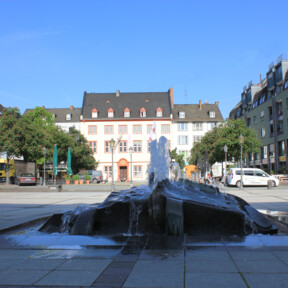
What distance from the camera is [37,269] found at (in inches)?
156

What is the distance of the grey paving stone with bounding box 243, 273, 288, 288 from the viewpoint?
3.29 metres

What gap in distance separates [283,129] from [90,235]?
47812 millimetres

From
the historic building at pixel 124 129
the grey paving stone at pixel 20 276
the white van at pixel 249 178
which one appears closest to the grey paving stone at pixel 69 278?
the grey paving stone at pixel 20 276

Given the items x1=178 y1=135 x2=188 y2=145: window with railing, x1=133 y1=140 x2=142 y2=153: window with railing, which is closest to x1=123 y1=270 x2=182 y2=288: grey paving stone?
x1=133 y1=140 x2=142 y2=153: window with railing

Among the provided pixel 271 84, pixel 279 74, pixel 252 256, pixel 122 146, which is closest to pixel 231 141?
pixel 279 74

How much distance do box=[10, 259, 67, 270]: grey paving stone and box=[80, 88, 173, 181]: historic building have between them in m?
55.1

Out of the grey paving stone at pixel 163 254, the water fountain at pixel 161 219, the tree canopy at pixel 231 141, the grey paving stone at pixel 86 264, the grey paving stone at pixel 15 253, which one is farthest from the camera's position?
the tree canopy at pixel 231 141

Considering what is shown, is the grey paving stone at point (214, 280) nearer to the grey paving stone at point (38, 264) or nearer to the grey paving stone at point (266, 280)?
the grey paving stone at point (266, 280)

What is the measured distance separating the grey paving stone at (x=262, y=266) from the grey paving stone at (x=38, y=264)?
2.25 m

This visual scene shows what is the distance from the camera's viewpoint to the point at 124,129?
207ft

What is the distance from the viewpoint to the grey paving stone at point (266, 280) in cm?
329

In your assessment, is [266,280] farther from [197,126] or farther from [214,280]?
[197,126]

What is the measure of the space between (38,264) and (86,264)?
0.61 m

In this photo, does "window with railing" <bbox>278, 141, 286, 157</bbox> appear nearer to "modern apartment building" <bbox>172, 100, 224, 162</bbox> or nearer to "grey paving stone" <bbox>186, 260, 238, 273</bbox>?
"modern apartment building" <bbox>172, 100, 224, 162</bbox>
